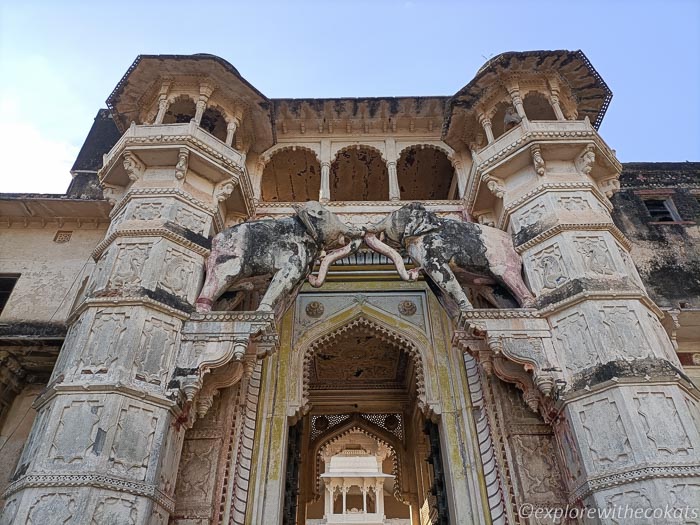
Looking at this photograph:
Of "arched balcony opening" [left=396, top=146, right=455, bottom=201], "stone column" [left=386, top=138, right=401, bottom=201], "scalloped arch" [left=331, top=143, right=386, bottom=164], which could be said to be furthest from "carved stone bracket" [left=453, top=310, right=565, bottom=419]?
"arched balcony opening" [left=396, top=146, right=455, bottom=201]

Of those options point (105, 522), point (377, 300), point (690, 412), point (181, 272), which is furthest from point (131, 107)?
point (690, 412)

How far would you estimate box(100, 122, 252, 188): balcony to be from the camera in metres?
8.63

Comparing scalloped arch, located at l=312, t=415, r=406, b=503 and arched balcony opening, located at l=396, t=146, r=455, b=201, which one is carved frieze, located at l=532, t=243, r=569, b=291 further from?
scalloped arch, located at l=312, t=415, r=406, b=503

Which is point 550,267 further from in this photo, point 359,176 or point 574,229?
point 359,176

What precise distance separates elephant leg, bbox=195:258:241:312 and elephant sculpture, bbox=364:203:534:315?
2.24 m

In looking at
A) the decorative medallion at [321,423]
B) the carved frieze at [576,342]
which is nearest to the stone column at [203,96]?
the carved frieze at [576,342]

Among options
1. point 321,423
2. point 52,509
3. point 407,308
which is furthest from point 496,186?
point 52,509

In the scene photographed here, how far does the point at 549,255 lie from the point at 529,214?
989 mm

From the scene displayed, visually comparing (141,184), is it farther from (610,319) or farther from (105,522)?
(610,319)

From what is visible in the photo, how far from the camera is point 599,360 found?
643 cm

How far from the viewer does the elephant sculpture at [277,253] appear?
7.60m

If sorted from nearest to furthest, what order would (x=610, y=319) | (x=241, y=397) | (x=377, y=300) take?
(x=610, y=319) < (x=241, y=397) < (x=377, y=300)

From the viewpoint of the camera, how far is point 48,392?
609cm

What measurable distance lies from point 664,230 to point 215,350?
9530 mm
